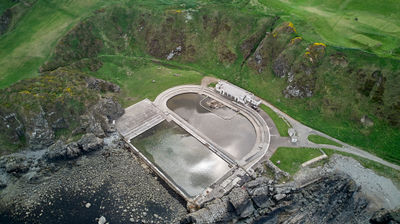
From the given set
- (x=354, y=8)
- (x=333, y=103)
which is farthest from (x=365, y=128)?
(x=354, y=8)

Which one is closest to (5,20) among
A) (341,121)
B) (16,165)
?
(16,165)

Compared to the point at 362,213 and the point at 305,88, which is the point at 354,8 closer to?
the point at 305,88

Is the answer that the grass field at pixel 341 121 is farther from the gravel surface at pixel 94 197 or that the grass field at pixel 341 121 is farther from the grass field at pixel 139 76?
the gravel surface at pixel 94 197

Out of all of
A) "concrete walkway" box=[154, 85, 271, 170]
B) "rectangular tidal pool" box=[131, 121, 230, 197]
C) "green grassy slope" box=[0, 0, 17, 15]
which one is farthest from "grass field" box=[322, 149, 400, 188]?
"green grassy slope" box=[0, 0, 17, 15]

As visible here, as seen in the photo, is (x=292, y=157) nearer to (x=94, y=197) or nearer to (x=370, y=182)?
(x=370, y=182)

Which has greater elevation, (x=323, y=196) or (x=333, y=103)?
(x=333, y=103)

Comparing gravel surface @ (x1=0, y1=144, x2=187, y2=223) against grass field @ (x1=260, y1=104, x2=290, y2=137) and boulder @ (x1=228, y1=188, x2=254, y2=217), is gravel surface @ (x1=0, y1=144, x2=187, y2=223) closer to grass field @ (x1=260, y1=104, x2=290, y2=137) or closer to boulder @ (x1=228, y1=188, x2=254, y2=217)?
boulder @ (x1=228, y1=188, x2=254, y2=217)
